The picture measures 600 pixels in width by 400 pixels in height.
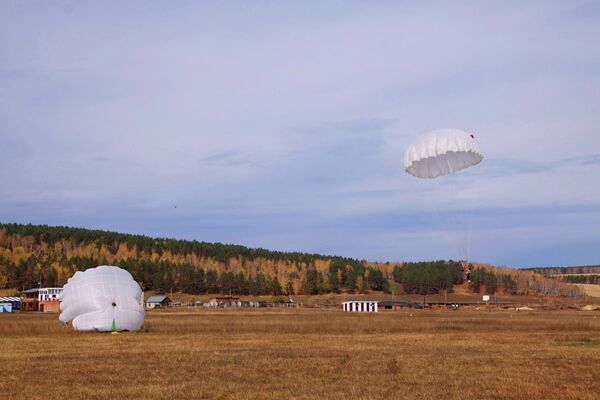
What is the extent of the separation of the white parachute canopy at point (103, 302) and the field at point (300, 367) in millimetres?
3258

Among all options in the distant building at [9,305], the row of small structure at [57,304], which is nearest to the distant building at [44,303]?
the row of small structure at [57,304]

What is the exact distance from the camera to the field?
58.1 feet

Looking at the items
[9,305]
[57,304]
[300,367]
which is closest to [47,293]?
[57,304]

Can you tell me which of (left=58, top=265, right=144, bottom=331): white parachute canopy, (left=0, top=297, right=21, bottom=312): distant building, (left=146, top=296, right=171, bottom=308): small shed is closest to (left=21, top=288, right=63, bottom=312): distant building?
(left=0, top=297, right=21, bottom=312): distant building

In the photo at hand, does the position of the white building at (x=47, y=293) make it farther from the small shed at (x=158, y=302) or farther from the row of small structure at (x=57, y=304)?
the small shed at (x=158, y=302)

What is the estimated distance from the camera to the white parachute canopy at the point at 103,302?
39.5 meters

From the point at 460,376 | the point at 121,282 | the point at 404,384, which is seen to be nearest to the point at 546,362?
the point at 460,376

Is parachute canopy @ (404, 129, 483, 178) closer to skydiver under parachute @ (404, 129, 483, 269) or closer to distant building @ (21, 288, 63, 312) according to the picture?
skydiver under parachute @ (404, 129, 483, 269)

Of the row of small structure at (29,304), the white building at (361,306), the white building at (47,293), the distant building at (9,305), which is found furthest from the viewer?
the white building at (47,293)

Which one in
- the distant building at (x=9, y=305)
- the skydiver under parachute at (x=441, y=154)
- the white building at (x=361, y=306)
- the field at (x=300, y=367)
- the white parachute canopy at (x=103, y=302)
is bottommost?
the white building at (x=361, y=306)

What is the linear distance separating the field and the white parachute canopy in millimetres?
3258

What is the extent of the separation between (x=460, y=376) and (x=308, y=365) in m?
4.99

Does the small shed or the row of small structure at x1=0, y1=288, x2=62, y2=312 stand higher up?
the row of small structure at x1=0, y1=288, x2=62, y2=312

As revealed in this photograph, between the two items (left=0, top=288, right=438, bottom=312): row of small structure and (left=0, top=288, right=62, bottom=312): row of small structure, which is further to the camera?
(left=0, top=288, right=438, bottom=312): row of small structure
